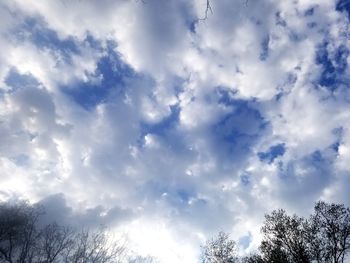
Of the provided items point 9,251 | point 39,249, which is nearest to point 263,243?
point 39,249

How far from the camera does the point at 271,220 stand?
51.8 meters

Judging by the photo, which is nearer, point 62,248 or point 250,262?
point 62,248

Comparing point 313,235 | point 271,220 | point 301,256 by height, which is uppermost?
point 271,220

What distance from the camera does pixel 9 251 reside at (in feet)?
162

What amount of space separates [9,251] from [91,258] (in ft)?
45.2

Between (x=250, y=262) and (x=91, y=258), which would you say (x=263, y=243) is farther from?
(x=91, y=258)

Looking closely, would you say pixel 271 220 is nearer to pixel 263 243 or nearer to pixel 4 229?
pixel 263 243

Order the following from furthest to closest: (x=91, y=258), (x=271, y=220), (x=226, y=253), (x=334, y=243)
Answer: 1. (x=226, y=253)
2. (x=271, y=220)
3. (x=91, y=258)
4. (x=334, y=243)

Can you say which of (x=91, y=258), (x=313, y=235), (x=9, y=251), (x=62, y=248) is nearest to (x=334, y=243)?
(x=313, y=235)

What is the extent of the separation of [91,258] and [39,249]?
27.0 feet

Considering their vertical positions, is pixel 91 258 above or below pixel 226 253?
below

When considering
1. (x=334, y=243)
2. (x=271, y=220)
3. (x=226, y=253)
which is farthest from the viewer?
(x=226, y=253)

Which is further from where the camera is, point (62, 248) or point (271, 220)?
point (271, 220)

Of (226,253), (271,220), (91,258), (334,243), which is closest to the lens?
(334,243)
